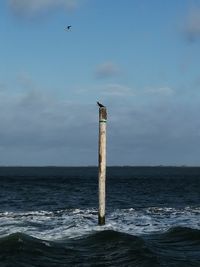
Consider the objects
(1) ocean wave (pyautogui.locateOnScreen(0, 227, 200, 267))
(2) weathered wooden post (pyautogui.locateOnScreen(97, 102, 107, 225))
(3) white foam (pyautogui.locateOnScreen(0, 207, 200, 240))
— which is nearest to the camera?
Result: (1) ocean wave (pyautogui.locateOnScreen(0, 227, 200, 267))

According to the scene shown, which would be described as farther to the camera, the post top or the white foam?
the white foam

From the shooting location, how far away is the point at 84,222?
31.0m

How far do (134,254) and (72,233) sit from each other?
6504 millimetres

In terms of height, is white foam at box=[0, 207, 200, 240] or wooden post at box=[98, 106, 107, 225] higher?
wooden post at box=[98, 106, 107, 225]

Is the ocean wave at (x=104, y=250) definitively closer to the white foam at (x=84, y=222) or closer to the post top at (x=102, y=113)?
the white foam at (x=84, y=222)

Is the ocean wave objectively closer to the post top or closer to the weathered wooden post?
the weathered wooden post

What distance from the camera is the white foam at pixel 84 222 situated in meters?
27.3

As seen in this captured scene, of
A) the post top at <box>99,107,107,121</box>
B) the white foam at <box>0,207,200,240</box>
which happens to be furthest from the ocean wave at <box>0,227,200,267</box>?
the post top at <box>99,107,107,121</box>

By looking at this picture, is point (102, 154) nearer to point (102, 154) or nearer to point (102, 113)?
point (102, 154)

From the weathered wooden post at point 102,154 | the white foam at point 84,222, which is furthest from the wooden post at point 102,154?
the white foam at point 84,222

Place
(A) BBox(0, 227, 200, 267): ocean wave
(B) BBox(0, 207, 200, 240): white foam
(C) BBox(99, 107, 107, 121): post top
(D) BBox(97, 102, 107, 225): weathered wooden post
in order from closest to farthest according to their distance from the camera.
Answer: (A) BBox(0, 227, 200, 267): ocean wave < (D) BBox(97, 102, 107, 225): weathered wooden post < (C) BBox(99, 107, 107, 121): post top < (B) BBox(0, 207, 200, 240): white foam

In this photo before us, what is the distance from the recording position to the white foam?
27.3 m

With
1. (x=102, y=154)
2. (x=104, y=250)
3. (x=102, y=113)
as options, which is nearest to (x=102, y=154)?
(x=102, y=154)

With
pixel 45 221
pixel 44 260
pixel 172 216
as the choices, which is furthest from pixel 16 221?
pixel 44 260
